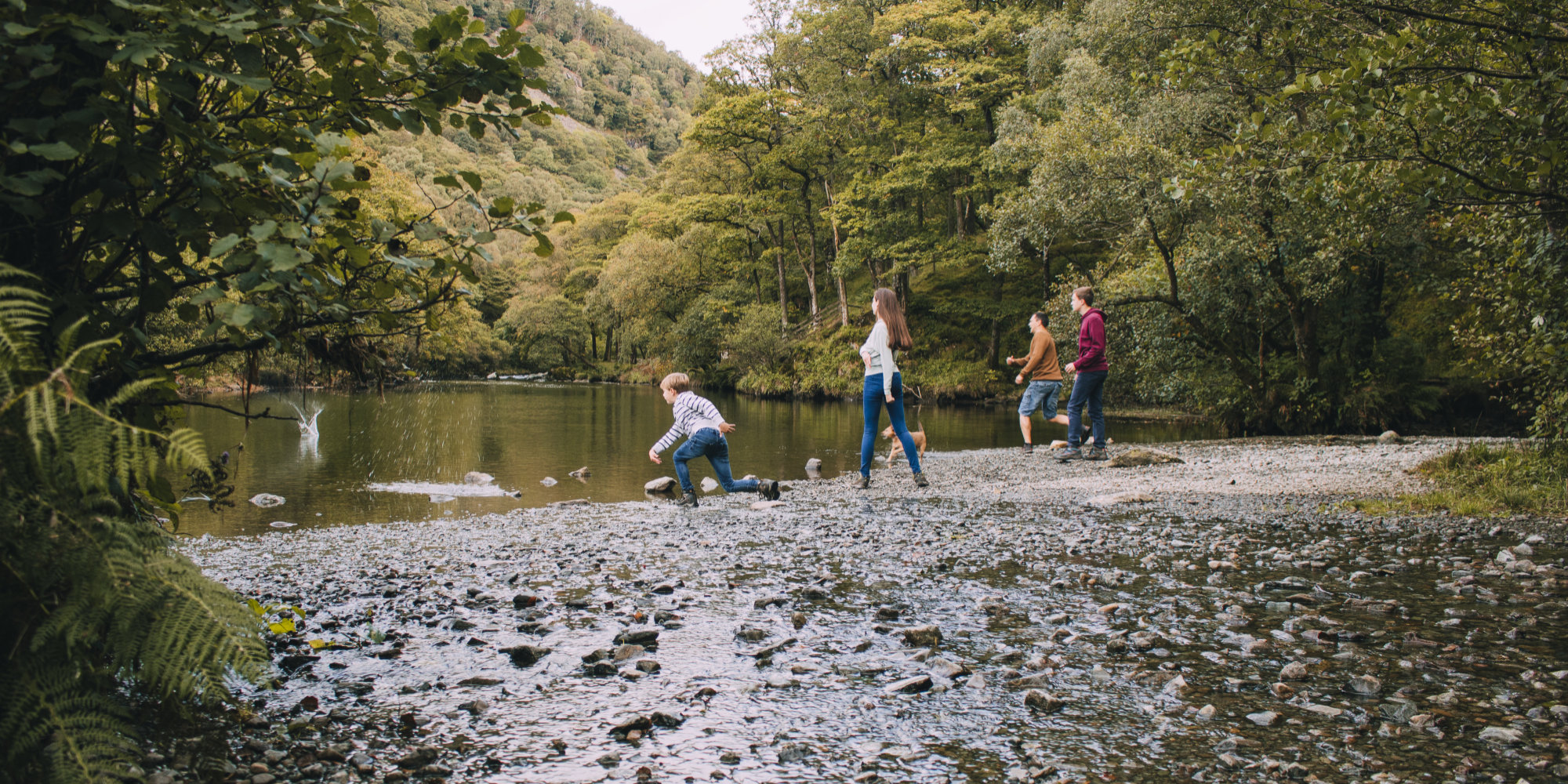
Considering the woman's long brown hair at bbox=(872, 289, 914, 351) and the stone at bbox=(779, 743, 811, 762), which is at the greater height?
the woman's long brown hair at bbox=(872, 289, 914, 351)

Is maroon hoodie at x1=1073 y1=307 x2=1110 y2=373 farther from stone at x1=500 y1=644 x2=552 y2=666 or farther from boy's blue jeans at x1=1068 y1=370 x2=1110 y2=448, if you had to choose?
stone at x1=500 y1=644 x2=552 y2=666

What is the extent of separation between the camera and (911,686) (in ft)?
13.1

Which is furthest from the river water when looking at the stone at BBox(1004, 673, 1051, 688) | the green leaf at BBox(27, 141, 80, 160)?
the stone at BBox(1004, 673, 1051, 688)

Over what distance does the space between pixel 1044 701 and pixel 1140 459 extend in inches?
480

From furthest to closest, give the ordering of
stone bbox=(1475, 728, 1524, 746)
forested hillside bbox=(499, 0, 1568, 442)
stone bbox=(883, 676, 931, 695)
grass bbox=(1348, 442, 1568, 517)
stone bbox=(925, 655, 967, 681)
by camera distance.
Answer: grass bbox=(1348, 442, 1568, 517) → forested hillside bbox=(499, 0, 1568, 442) → stone bbox=(925, 655, 967, 681) → stone bbox=(883, 676, 931, 695) → stone bbox=(1475, 728, 1524, 746)

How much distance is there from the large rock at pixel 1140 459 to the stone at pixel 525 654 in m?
12.3

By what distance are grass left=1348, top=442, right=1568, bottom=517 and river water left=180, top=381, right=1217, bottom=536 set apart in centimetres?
918

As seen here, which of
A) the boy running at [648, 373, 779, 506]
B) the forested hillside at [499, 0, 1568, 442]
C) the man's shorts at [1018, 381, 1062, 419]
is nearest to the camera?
the forested hillside at [499, 0, 1568, 442]

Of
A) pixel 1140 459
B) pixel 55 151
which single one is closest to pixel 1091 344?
pixel 1140 459

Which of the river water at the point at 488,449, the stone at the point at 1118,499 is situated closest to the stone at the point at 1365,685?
the river water at the point at 488,449

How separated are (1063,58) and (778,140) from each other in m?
19.7

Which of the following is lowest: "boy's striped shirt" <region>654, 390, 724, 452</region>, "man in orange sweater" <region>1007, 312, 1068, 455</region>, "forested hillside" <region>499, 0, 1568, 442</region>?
"boy's striped shirt" <region>654, 390, 724, 452</region>

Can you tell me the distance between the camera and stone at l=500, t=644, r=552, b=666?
449 centimetres

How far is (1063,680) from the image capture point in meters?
4.09
